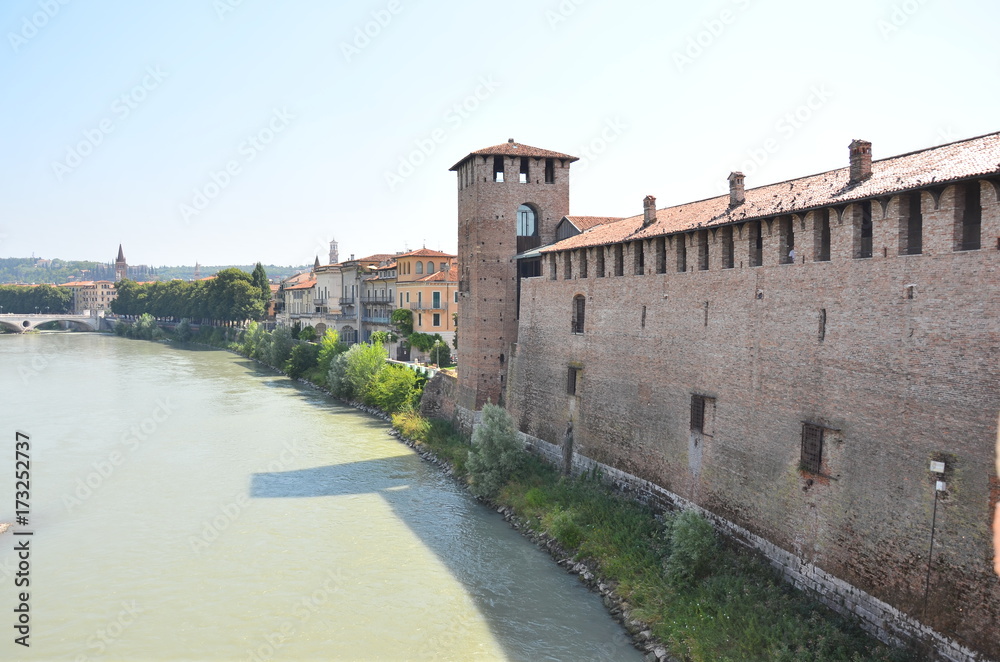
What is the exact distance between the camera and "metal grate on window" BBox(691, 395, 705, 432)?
13.0 meters

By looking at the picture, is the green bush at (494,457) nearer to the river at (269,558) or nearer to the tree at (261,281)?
the river at (269,558)

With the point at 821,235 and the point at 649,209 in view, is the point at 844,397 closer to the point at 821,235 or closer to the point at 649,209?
the point at 821,235

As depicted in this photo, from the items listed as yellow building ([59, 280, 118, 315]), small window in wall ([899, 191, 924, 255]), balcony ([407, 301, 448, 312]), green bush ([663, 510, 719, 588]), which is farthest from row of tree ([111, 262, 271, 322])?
small window in wall ([899, 191, 924, 255])

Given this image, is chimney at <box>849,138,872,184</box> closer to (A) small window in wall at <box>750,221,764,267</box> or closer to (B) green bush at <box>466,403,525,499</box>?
(A) small window in wall at <box>750,221,764,267</box>

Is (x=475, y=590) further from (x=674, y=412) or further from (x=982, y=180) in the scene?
(x=982, y=180)

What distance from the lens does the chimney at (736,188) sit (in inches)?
523

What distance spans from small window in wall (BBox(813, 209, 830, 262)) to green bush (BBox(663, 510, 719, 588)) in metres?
4.37

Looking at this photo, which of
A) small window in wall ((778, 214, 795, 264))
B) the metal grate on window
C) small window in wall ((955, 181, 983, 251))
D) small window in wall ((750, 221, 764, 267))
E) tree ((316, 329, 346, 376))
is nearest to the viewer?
small window in wall ((955, 181, 983, 251))

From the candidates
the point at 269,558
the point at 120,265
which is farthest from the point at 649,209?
the point at 120,265

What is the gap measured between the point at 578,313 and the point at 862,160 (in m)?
7.78

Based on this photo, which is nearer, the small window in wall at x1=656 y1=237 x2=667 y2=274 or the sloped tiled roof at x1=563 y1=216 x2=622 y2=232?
the small window in wall at x1=656 y1=237 x2=667 y2=274

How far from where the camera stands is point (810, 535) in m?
10.3

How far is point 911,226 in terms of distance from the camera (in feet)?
31.0

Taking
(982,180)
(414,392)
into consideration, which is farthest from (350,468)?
(982,180)
